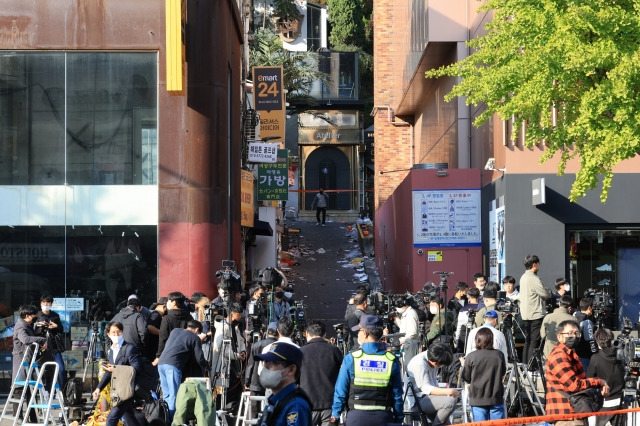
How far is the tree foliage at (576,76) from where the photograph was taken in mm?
16062

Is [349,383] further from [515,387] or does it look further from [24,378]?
[24,378]

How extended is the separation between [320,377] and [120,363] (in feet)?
10.9

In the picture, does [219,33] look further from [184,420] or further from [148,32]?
[184,420]

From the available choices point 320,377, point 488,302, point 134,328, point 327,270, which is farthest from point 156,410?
point 327,270

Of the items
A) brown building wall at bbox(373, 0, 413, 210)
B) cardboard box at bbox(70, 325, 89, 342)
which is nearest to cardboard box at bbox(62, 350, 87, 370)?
cardboard box at bbox(70, 325, 89, 342)

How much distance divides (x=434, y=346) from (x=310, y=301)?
23.1 m

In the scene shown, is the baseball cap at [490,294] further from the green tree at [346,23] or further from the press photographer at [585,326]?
the green tree at [346,23]

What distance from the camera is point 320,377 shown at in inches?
465

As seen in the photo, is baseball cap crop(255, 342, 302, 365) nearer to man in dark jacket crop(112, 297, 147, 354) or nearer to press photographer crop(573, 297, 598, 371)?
man in dark jacket crop(112, 297, 147, 354)

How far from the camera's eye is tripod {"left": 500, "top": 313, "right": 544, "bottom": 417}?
1449 centimetres

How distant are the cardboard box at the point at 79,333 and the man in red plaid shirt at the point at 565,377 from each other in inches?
426

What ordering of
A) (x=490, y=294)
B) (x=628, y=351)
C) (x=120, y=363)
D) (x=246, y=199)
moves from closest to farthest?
(x=120, y=363) → (x=628, y=351) → (x=490, y=294) → (x=246, y=199)

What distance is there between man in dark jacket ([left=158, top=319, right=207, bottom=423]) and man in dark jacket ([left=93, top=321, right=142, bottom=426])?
431mm

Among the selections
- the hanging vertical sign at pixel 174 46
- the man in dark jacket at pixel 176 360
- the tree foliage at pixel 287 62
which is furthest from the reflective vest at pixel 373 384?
the tree foliage at pixel 287 62
